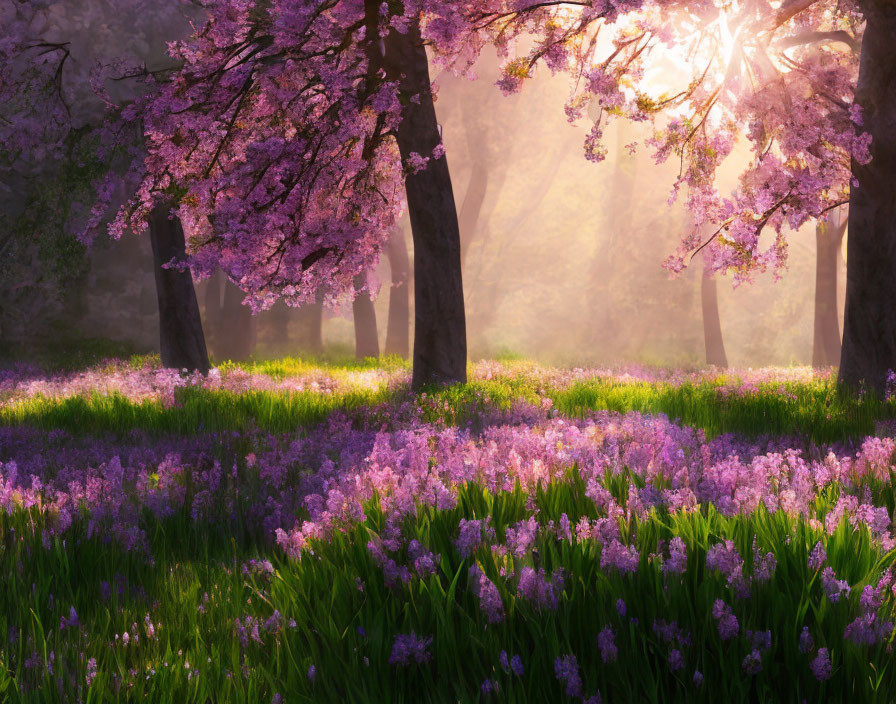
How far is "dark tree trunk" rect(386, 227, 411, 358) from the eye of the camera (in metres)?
29.7

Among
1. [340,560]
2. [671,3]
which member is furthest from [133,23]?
[340,560]

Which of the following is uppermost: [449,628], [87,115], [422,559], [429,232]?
[87,115]

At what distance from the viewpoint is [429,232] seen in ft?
40.2

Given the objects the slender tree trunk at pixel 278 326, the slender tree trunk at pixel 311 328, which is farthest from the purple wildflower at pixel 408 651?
the slender tree trunk at pixel 311 328

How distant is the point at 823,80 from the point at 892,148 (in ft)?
6.69

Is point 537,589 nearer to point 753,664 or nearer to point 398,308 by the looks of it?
point 753,664

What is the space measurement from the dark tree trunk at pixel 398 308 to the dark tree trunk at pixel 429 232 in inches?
666

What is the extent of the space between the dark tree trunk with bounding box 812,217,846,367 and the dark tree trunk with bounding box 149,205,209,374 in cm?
1746

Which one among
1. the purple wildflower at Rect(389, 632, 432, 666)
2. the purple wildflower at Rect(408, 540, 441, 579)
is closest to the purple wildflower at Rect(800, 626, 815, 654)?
the purple wildflower at Rect(389, 632, 432, 666)

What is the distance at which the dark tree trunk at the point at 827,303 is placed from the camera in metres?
23.0

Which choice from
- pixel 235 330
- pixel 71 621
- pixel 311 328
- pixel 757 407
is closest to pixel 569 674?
pixel 71 621

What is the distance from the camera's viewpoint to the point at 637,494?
3.78m

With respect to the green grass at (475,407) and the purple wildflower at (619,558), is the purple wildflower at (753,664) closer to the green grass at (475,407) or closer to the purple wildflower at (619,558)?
the purple wildflower at (619,558)

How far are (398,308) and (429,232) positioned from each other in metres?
18.1
